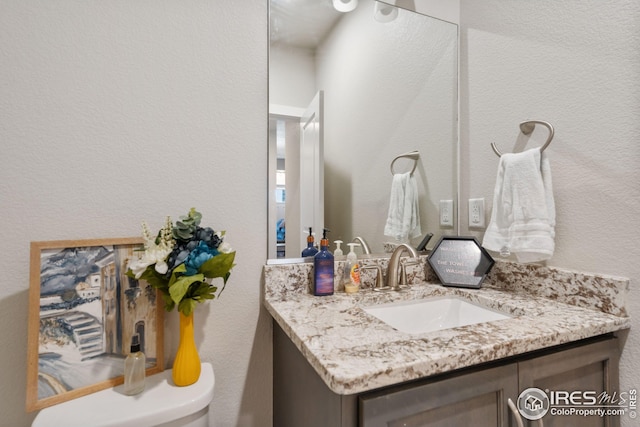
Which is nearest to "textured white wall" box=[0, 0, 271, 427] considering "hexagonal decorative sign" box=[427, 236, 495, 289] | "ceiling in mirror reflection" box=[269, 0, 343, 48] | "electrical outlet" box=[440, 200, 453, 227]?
"ceiling in mirror reflection" box=[269, 0, 343, 48]

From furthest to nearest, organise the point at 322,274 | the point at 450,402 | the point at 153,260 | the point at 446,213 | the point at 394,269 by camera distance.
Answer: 1. the point at 446,213
2. the point at 394,269
3. the point at 322,274
4. the point at 153,260
5. the point at 450,402

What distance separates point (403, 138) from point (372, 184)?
0.27m

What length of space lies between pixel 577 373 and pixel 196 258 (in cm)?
105

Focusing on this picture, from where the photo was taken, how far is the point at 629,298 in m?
0.81

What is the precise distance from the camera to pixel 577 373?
78cm

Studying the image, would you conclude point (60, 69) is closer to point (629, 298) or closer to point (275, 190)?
point (275, 190)

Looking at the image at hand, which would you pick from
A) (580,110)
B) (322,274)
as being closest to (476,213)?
(580,110)

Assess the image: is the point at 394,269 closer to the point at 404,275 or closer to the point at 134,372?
the point at 404,275

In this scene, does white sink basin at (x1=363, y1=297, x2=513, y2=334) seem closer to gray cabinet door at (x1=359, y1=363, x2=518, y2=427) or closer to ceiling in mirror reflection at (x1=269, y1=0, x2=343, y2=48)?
gray cabinet door at (x1=359, y1=363, x2=518, y2=427)

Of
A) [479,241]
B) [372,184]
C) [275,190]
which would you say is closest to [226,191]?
[275,190]

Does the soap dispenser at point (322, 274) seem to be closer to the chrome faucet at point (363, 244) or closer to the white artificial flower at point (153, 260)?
the chrome faucet at point (363, 244)

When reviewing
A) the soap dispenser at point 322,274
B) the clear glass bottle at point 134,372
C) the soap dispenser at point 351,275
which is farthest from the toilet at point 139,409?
the soap dispenser at point 351,275

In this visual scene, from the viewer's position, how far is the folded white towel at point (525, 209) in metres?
0.94

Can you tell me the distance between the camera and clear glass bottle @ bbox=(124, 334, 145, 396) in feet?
2.40
